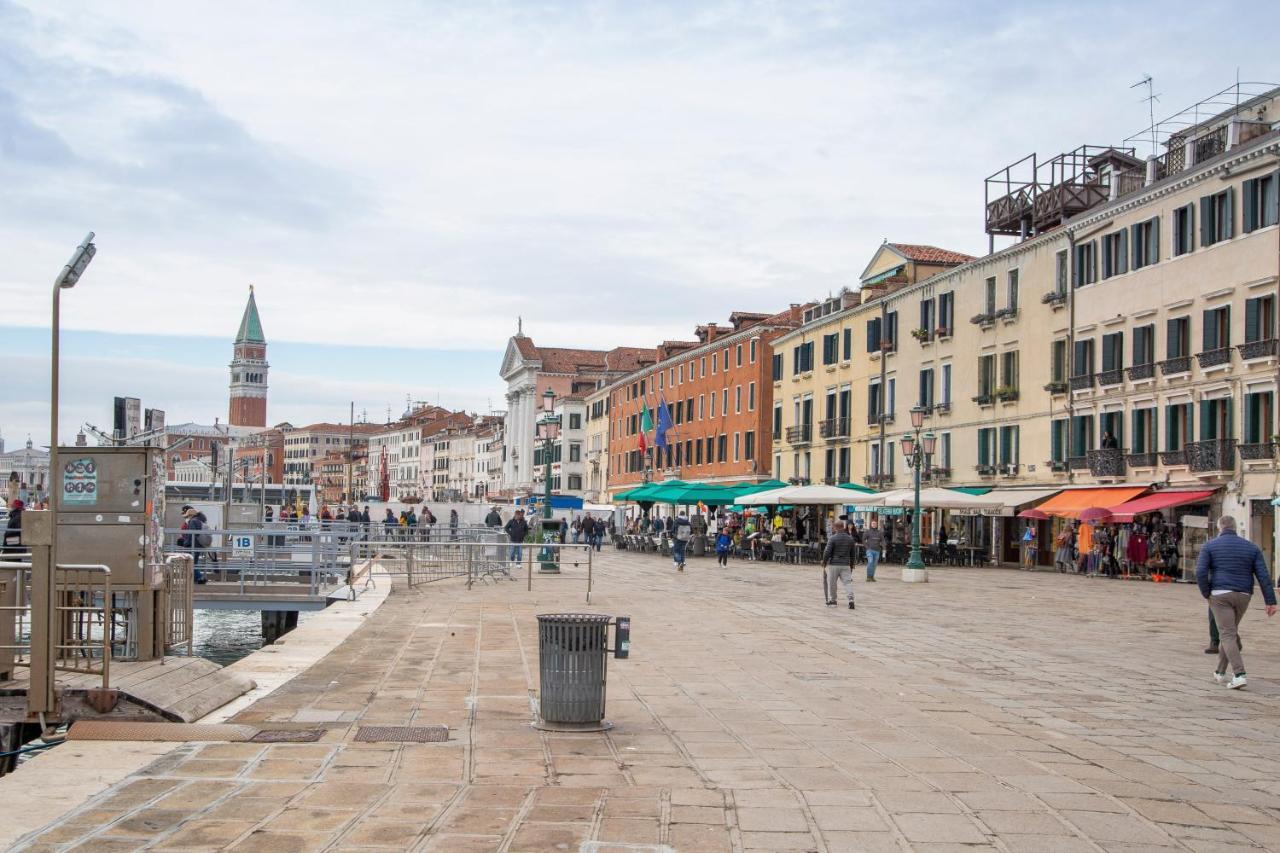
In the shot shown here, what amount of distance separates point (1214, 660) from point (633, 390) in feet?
256

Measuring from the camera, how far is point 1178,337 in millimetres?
37469

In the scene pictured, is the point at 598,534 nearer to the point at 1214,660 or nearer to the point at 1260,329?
the point at 1260,329

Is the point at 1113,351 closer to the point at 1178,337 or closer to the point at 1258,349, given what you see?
the point at 1178,337

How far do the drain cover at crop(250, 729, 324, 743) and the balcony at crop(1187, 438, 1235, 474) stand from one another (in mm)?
30231

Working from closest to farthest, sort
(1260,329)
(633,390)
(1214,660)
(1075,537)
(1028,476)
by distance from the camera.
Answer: (1214,660) < (1260,329) < (1075,537) < (1028,476) < (633,390)

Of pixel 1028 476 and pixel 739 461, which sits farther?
pixel 739 461

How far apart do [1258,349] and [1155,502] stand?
203 inches

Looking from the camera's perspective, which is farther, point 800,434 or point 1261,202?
point 800,434

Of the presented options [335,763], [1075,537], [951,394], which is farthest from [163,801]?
[951,394]

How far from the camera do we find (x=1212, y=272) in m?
35.6

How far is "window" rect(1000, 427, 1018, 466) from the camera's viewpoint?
4631 cm

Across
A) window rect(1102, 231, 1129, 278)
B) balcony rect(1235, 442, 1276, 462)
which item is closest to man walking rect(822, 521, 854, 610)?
balcony rect(1235, 442, 1276, 462)

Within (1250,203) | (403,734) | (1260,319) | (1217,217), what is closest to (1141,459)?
(1260,319)

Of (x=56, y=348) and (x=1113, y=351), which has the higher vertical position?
(x=1113, y=351)
